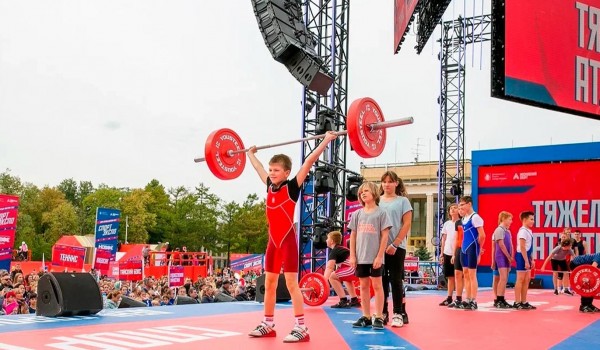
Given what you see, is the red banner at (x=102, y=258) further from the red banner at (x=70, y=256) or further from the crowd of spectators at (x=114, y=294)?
the red banner at (x=70, y=256)

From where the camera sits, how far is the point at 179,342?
5.05 m

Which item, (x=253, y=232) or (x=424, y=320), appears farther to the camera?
(x=253, y=232)

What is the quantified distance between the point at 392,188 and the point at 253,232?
5071 centimetres

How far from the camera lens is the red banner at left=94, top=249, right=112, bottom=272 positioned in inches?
610

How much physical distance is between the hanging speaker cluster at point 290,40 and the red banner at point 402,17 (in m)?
3.51

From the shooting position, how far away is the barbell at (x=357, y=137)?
18.9ft

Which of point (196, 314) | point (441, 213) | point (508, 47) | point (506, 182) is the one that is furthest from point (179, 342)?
point (441, 213)

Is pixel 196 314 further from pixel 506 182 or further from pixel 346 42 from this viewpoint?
pixel 506 182

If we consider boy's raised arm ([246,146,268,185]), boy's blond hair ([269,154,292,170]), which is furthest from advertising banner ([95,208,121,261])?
boy's blond hair ([269,154,292,170])

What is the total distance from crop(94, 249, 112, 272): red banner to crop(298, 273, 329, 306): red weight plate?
27.8ft

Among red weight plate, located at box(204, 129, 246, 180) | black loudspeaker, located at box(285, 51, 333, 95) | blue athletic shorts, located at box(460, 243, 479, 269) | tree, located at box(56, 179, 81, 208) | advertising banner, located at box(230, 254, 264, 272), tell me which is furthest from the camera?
tree, located at box(56, 179, 81, 208)

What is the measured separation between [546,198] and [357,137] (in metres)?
14.2

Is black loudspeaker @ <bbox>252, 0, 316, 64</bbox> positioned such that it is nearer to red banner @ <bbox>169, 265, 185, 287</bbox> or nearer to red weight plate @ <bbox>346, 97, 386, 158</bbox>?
red weight plate @ <bbox>346, 97, 386, 158</bbox>

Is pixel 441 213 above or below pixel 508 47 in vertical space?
below
